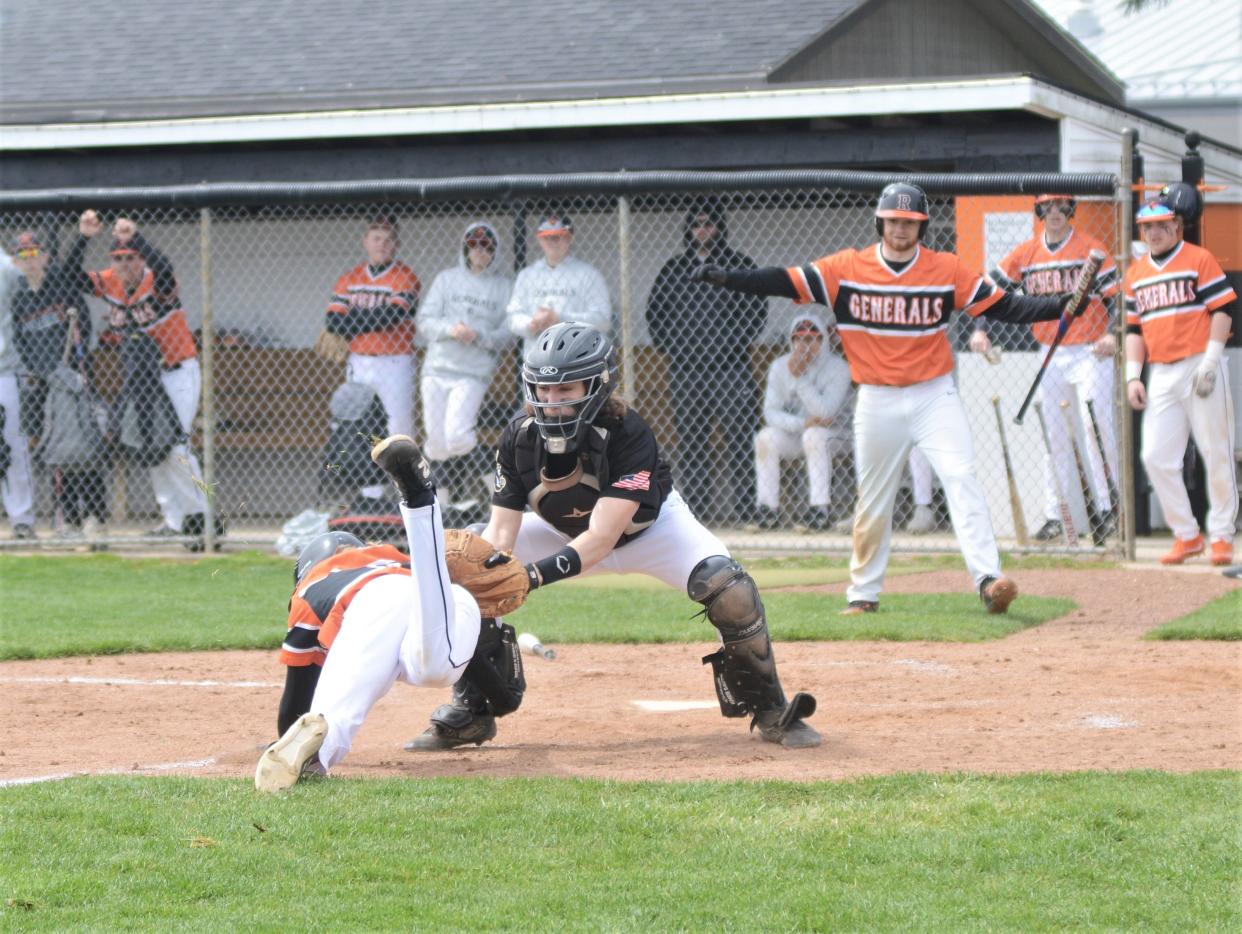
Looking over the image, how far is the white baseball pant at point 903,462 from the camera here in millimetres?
8586

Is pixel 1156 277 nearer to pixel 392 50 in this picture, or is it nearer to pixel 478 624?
pixel 478 624

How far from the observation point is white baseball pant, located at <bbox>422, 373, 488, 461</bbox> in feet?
37.8

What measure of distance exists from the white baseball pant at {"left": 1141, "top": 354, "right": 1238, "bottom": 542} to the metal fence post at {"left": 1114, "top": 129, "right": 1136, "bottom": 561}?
0.15m

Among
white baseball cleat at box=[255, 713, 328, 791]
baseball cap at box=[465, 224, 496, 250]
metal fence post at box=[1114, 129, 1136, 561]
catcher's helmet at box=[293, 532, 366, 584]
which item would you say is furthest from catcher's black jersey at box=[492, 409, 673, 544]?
baseball cap at box=[465, 224, 496, 250]

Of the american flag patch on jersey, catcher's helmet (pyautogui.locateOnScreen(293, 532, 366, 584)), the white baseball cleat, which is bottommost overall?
the white baseball cleat

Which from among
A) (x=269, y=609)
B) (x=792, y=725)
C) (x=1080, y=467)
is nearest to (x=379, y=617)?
(x=792, y=725)

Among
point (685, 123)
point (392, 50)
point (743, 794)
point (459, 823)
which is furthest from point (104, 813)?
point (392, 50)

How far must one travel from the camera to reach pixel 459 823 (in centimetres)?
457

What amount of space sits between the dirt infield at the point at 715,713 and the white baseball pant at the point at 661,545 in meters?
0.59

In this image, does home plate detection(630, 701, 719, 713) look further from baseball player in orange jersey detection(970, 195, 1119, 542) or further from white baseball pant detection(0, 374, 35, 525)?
white baseball pant detection(0, 374, 35, 525)

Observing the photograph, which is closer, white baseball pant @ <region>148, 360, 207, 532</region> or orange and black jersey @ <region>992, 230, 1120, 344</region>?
orange and black jersey @ <region>992, 230, 1120, 344</region>

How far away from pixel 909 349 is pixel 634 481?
325 cm

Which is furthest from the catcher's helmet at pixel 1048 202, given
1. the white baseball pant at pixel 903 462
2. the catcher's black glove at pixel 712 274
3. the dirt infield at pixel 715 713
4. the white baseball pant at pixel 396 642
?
the white baseball pant at pixel 396 642

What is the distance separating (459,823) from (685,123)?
28.3ft
